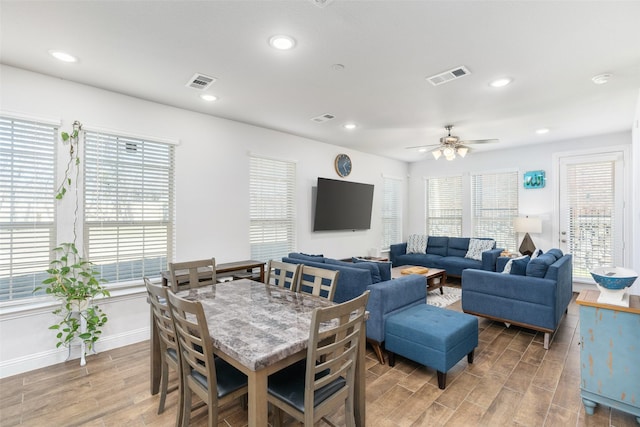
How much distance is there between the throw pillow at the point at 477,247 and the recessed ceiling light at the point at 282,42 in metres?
5.40

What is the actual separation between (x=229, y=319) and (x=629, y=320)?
271 centimetres

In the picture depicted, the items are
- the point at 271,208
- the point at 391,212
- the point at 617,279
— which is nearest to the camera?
the point at 617,279

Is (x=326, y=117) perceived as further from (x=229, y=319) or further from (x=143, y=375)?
(x=143, y=375)

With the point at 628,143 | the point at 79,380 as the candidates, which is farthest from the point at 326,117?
the point at 628,143

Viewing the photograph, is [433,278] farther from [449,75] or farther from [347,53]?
[347,53]

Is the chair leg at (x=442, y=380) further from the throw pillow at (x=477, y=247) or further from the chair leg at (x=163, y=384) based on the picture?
the throw pillow at (x=477, y=247)

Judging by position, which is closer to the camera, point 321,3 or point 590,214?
point 321,3

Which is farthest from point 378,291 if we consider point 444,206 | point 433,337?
point 444,206

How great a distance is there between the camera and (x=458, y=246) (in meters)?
6.54

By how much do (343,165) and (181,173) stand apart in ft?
10.1

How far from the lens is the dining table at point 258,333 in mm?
1368

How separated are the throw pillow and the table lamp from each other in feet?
1.68

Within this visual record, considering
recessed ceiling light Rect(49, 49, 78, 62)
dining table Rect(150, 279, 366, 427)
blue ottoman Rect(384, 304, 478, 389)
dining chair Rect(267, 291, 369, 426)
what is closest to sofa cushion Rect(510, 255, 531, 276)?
blue ottoman Rect(384, 304, 478, 389)

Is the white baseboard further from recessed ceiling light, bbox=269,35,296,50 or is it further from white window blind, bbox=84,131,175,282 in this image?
recessed ceiling light, bbox=269,35,296,50
